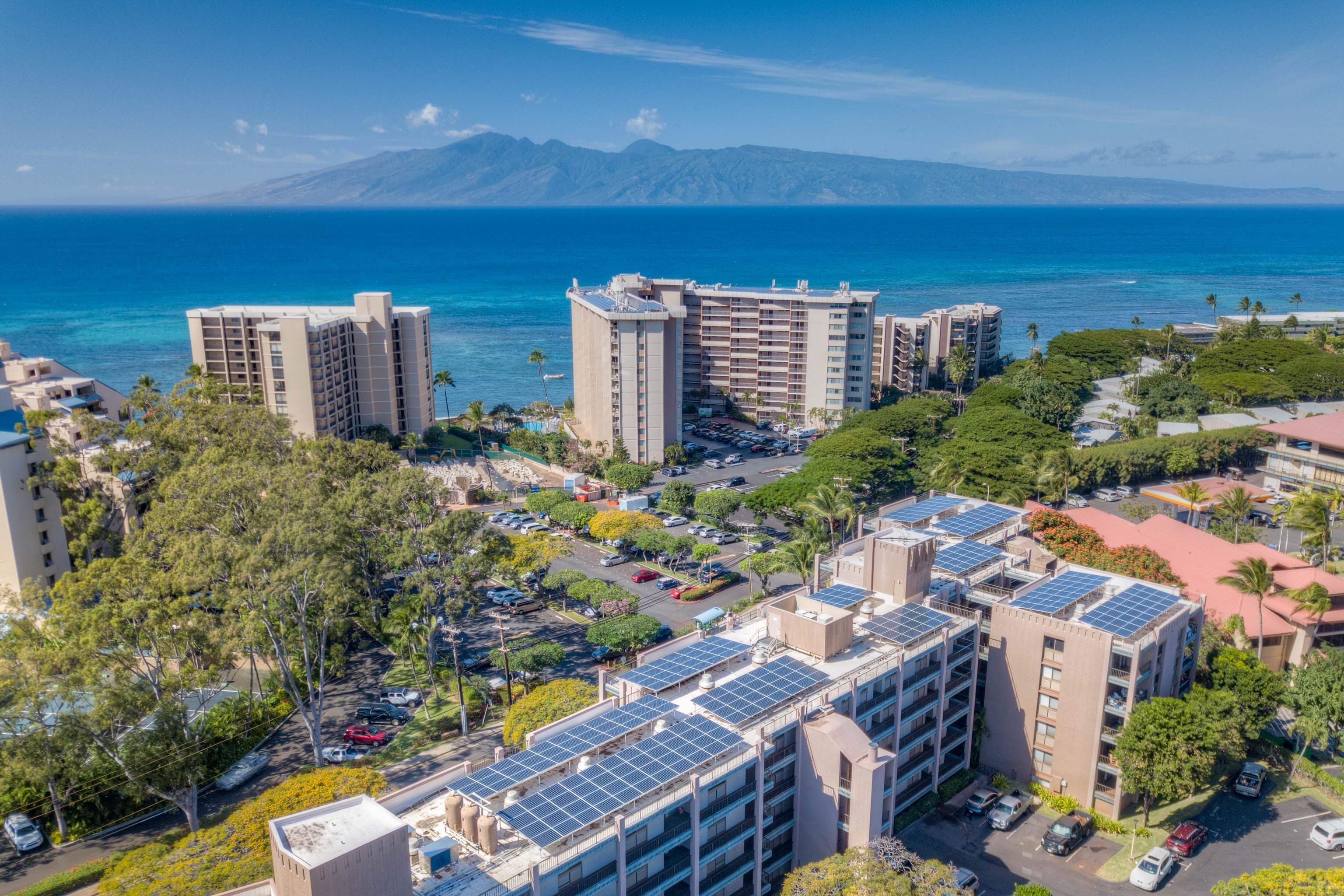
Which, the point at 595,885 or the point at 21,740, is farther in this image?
the point at 21,740

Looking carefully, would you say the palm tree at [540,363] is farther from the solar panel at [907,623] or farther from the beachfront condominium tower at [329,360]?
the solar panel at [907,623]

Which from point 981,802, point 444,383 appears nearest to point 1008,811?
point 981,802

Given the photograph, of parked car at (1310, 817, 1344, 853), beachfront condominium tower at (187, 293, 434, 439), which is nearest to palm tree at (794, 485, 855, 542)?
parked car at (1310, 817, 1344, 853)

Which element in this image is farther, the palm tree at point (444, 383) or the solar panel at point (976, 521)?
the palm tree at point (444, 383)

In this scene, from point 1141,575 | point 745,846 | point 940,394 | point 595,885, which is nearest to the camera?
point 595,885

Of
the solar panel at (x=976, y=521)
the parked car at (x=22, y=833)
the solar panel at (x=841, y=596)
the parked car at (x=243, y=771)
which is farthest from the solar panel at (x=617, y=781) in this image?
the parked car at (x=22, y=833)

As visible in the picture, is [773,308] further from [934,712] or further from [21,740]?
[21,740]

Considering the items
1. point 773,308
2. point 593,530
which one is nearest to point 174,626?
point 593,530
